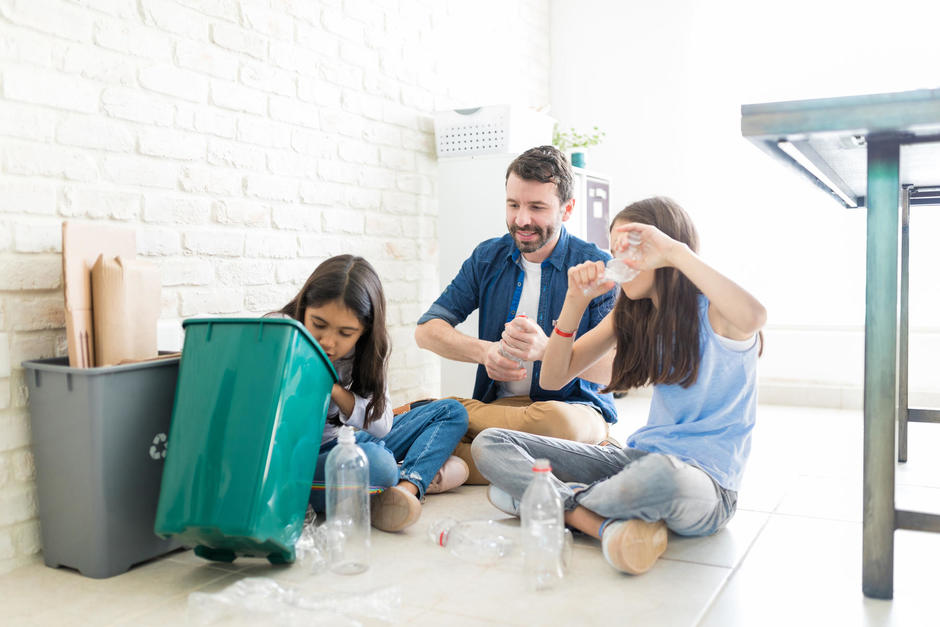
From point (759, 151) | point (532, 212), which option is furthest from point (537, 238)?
point (759, 151)

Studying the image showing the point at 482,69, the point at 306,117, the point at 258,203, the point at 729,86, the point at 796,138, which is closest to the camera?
the point at 796,138

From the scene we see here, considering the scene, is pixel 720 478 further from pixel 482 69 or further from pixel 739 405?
pixel 482 69

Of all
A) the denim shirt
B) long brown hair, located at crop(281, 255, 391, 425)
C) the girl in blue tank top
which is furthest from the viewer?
the denim shirt

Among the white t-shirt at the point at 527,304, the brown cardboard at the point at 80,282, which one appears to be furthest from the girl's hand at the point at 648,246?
the brown cardboard at the point at 80,282

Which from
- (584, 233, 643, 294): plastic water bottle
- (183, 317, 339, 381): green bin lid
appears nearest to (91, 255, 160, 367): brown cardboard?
(183, 317, 339, 381): green bin lid

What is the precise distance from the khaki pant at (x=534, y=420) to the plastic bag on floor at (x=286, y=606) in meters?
0.86

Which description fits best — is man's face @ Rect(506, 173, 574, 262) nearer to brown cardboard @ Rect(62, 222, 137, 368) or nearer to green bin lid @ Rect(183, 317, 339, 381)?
green bin lid @ Rect(183, 317, 339, 381)

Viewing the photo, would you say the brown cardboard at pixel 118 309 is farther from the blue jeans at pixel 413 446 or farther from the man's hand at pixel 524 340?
the man's hand at pixel 524 340

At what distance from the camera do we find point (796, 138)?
4.81 feet

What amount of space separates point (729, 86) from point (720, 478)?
2992mm

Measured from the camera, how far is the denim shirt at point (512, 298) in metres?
2.56

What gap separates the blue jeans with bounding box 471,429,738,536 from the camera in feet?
5.84

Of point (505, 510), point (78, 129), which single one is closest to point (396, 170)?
point (78, 129)

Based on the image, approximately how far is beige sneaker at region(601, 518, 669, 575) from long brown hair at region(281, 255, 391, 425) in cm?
73
